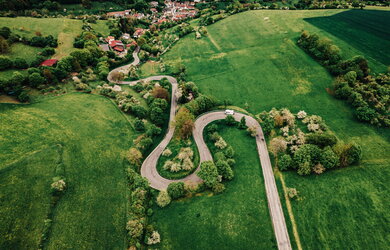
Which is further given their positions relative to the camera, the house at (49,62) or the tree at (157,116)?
the house at (49,62)

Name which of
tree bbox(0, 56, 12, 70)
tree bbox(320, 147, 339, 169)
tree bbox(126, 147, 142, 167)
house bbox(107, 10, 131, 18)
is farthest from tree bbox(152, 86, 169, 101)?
house bbox(107, 10, 131, 18)

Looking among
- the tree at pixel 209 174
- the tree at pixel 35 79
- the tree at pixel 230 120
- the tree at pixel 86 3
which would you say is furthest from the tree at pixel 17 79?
the tree at pixel 86 3

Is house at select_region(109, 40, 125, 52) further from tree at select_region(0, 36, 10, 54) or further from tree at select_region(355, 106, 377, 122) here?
tree at select_region(355, 106, 377, 122)

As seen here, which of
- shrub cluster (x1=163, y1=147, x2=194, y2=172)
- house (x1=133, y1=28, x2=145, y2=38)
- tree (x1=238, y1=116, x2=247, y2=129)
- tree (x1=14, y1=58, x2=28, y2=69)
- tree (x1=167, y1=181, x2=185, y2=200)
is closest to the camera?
tree (x1=167, y1=181, x2=185, y2=200)

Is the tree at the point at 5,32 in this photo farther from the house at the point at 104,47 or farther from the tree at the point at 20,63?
the house at the point at 104,47

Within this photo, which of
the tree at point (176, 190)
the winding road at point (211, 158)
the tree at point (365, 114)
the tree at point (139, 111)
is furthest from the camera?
the tree at point (139, 111)

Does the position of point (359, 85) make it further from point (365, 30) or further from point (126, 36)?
point (126, 36)
